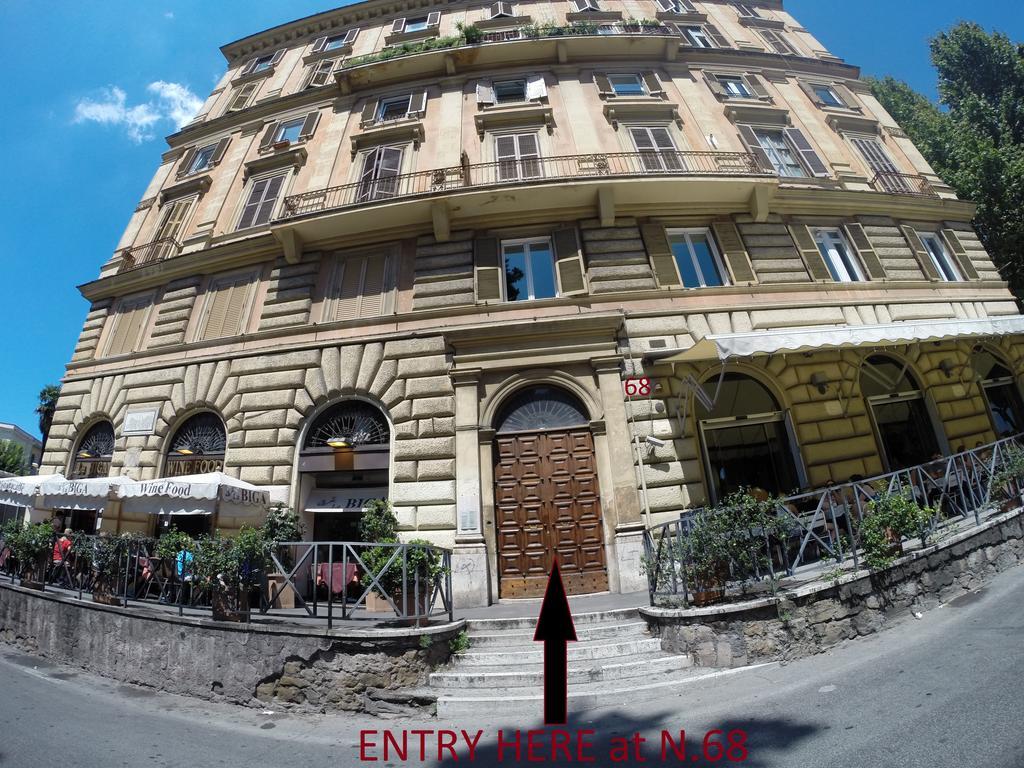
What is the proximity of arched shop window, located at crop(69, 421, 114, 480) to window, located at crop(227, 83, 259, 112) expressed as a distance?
41.0 feet

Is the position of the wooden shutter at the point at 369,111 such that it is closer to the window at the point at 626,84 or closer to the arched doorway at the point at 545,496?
the window at the point at 626,84

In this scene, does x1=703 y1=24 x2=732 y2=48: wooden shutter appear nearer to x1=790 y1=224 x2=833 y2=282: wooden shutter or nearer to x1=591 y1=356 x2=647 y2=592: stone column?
x1=790 y1=224 x2=833 y2=282: wooden shutter

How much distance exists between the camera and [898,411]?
1087cm

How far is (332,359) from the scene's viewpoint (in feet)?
34.7

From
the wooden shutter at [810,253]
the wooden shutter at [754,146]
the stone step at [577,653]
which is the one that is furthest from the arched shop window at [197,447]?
the wooden shutter at [754,146]

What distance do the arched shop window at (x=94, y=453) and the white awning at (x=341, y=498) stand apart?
6442mm

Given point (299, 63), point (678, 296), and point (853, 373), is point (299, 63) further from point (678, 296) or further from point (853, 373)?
point (853, 373)

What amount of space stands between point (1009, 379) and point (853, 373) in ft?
19.4

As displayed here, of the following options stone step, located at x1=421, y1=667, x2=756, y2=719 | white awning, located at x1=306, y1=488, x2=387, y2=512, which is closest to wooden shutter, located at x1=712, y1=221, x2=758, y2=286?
stone step, located at x1=421, y1=667, x2=756, y2=719

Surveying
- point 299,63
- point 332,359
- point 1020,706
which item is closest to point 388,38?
point 299,63

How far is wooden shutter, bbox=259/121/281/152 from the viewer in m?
15.1

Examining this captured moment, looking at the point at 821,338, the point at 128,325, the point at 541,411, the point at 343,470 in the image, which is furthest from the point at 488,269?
the point at 128,325

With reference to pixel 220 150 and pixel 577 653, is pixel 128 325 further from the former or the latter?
pixel 577 653

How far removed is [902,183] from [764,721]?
16.6 m
